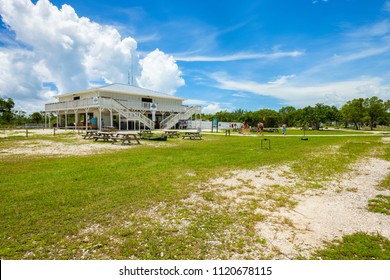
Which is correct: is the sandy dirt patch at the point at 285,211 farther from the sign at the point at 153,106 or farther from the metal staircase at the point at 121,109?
the sign at the point at 153,106

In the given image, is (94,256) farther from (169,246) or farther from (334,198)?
(334,198)

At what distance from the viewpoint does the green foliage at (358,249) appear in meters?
3.26

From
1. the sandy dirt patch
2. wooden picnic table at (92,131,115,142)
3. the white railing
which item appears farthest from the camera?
the white railing

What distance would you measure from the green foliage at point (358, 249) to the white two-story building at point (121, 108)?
31891mm

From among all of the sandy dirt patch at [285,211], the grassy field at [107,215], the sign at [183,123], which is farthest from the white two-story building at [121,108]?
the sandy dirt patch at [285,211]

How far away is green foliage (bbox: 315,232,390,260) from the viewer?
128 inches

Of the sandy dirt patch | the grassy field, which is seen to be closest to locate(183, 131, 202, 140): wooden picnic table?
the grassy field

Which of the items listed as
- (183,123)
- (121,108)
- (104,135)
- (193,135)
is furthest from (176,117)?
(104,135)

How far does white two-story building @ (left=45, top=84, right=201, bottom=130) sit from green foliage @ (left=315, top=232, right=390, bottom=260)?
105ft

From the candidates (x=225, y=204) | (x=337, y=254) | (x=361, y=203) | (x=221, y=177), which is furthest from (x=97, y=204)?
(x=361, y=203)

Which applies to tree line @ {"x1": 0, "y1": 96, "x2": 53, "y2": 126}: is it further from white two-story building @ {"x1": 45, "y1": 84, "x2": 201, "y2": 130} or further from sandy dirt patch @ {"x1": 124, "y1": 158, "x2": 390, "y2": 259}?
sandy dirt patch @ {"x1": 124, "y1": 158, "x2": 390, "y2": 259}

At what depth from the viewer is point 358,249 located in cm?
340
